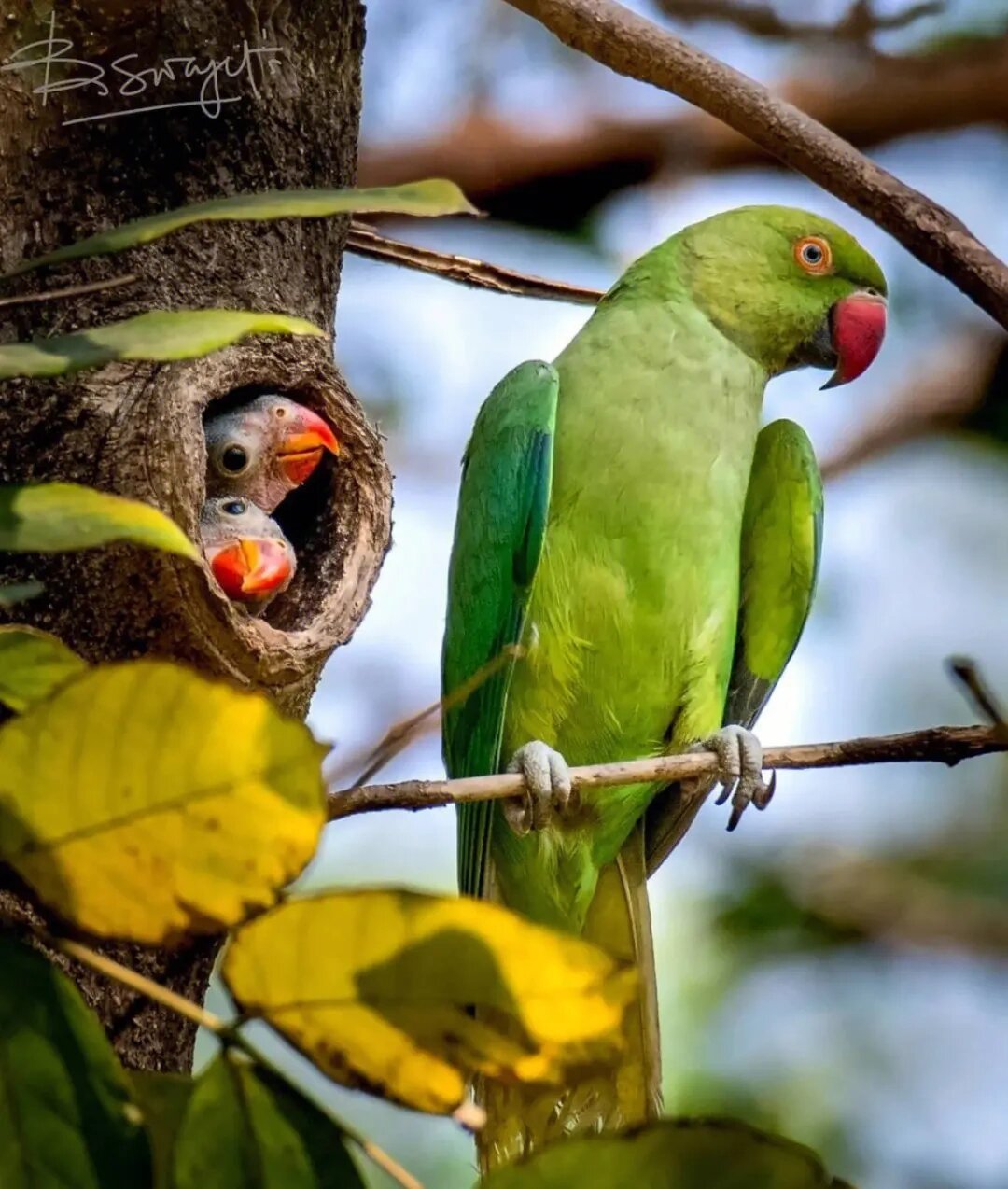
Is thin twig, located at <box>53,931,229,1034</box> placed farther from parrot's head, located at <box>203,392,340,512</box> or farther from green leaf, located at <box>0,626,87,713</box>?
parrot's head, located at <box>203,392,340,512</box>

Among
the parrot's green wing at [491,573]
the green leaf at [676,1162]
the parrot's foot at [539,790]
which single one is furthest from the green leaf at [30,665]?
the parrot's green wing at [491,573]

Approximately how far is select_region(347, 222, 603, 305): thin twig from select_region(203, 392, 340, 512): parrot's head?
24 cm

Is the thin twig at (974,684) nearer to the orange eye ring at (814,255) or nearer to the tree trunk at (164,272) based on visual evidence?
the tree trunk at (164,272)

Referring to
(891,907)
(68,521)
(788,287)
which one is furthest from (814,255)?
(68,521)

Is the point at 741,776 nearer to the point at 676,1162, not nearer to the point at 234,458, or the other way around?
the point at 234,458

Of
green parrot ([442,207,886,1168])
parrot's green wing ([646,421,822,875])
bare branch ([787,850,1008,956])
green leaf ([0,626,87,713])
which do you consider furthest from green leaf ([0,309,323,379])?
bare branch ([787,850,1008,956])

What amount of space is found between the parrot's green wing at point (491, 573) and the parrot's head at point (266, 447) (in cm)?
31

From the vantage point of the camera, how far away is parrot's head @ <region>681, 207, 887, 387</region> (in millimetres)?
2840

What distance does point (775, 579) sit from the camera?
8.75ft

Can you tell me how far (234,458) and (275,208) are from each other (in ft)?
5.19

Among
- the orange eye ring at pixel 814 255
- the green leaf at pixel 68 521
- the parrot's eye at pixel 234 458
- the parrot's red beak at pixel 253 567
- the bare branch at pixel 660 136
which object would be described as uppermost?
the bare branch at pixel 660 136

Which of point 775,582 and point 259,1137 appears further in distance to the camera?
point 775,582

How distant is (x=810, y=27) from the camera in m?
3.69

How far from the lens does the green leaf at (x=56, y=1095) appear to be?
0.72 metres
